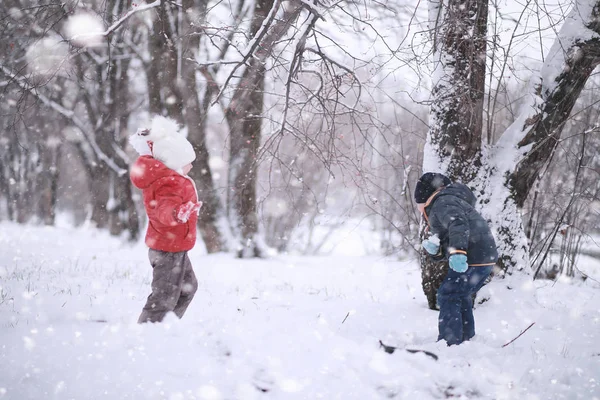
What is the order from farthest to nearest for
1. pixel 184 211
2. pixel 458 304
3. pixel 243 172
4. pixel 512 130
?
pixel 243 172 < pixel 512 130 < pixel 458 304 < pixel 184 211

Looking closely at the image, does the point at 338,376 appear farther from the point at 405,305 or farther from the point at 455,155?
the point at 455,155

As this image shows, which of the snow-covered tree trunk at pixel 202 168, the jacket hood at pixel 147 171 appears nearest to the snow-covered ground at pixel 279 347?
the jacket hood at pixel 147 171

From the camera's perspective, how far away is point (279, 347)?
2.75 meters

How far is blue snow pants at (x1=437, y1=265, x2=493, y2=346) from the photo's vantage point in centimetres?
311

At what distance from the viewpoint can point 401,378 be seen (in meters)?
2.38

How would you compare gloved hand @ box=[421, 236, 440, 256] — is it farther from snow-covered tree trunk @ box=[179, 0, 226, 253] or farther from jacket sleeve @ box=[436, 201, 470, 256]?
snow-covered tree trunk @ box=[179, 0, 226, 253]

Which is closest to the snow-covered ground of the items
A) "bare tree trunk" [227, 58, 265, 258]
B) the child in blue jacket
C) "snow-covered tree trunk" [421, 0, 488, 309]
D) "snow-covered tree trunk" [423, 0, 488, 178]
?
the child in blue jacket

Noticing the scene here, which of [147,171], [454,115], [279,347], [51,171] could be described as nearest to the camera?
[279,347]

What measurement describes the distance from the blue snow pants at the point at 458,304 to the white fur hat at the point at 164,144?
95.6 inches

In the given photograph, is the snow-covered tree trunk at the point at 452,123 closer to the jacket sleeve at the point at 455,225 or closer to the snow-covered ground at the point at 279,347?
the snow-covered ground at the point at 279,347

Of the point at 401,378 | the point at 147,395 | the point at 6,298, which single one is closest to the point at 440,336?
the point at 401,378

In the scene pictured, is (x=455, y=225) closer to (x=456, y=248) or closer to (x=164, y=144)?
(x=456, y=248)

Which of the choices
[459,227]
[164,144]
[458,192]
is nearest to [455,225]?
[459,227]

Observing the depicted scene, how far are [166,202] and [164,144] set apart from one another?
48 centimetres
